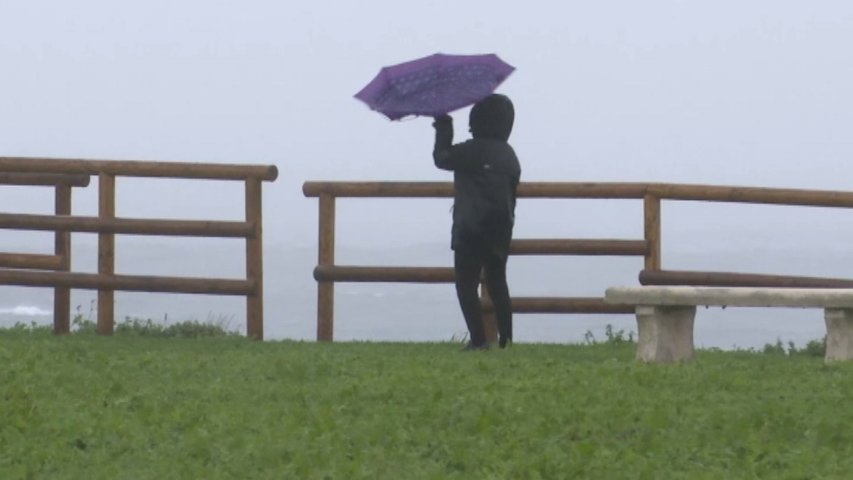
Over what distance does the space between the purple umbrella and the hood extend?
0.11 m

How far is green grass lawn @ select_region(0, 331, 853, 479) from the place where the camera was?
8922mm

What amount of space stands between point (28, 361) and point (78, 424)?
310cm

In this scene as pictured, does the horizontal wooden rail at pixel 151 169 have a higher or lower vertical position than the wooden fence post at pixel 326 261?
higher

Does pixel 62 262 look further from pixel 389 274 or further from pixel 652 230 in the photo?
pixel 652 230

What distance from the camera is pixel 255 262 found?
1648 cm

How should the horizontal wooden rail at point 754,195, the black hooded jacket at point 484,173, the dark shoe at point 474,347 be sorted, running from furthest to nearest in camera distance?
the horizontal wooden rail at point 754,195, the dark shoe at point 474,347, the black hooded jacket at point 484,173

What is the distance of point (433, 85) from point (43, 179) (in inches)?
203

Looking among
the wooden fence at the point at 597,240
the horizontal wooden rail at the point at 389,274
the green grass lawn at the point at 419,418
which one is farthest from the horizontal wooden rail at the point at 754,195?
the green grass lawn at the point at 419,418

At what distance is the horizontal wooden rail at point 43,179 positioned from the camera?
17.4m

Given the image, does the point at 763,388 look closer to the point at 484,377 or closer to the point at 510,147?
the point at 484,377

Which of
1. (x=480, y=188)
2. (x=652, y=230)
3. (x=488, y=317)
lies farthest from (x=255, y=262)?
(x=652, y=230)

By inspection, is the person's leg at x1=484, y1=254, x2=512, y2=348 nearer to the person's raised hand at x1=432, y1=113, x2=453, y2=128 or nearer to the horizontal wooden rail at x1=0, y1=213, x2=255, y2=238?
the person's raised hand at x1=432, y1=113, x2=453, y2=128

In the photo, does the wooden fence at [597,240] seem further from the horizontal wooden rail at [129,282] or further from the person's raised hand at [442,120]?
the person's raised hand at [442,120]

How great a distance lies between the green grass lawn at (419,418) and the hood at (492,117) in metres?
1.88
